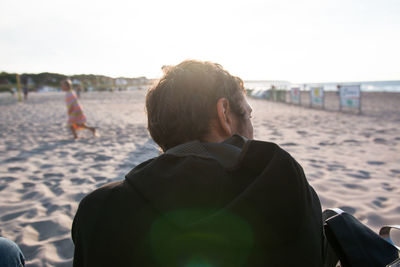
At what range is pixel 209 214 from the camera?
0.78 metres

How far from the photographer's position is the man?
29.2 inches

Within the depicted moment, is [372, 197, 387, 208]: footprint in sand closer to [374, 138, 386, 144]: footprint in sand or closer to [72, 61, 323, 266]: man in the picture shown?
[72, 61, 323, 266]: man

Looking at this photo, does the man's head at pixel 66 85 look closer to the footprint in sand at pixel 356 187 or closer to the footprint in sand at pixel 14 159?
the footprint in sand at pixel 14 159

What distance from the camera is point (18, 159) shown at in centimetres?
492

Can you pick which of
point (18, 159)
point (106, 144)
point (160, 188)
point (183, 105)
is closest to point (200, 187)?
point (160, 188)

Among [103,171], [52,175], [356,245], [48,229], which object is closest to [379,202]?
[356,245]

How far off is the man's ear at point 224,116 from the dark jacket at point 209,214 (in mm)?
242

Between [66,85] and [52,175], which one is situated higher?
[66,85]

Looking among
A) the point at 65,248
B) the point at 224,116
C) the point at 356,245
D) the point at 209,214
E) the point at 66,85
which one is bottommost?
the point at 65,248

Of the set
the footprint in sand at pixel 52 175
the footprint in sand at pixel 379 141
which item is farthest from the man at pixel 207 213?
the footprint in sand at pixel 379 141

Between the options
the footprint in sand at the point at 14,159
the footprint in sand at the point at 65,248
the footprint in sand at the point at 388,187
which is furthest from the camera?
the footprint in sand at the point at 14,159

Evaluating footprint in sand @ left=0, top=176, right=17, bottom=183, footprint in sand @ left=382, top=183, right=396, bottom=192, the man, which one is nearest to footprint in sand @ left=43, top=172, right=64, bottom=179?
footprint in sand @ left=0, top=176, right=17, bottom=183

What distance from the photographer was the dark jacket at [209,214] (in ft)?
2.43

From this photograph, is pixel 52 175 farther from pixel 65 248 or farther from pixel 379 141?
pixel 379 141
